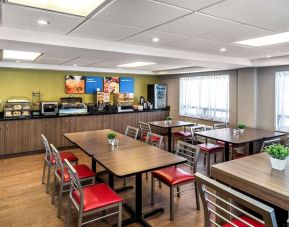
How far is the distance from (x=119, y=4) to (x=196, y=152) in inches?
81.6

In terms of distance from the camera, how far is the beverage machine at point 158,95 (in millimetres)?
7758

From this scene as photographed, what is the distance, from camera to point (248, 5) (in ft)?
6.10

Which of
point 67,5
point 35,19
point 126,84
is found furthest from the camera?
point 126,84

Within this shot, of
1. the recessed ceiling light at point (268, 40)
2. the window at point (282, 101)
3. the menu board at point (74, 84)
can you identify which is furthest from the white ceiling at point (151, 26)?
the menu board at point (74, 84)

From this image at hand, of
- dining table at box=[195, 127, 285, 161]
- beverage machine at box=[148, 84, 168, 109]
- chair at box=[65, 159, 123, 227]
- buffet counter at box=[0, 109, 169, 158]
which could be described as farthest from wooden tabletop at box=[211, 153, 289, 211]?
beverage machine at box=[148, 84, 168, 109]

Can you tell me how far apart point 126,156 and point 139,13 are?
168cm

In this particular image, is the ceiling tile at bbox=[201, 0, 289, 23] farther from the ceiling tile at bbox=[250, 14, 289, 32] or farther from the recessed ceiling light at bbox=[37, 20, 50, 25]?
the recessed ceiling light at bbox=[37, 20, 50, 25]

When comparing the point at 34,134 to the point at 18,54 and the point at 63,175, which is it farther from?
the point at 63,175

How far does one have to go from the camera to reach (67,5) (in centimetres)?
195

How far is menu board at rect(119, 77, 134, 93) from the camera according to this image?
24.7 feet

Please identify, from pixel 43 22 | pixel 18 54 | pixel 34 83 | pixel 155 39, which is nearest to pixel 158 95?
pixel 34 83

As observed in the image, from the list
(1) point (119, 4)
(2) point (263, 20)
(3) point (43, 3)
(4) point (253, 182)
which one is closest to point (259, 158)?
(4) point (253, 182)

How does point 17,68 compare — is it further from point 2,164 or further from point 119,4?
point 119,4

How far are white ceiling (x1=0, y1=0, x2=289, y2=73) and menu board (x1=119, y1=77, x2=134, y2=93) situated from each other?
3895 mm
